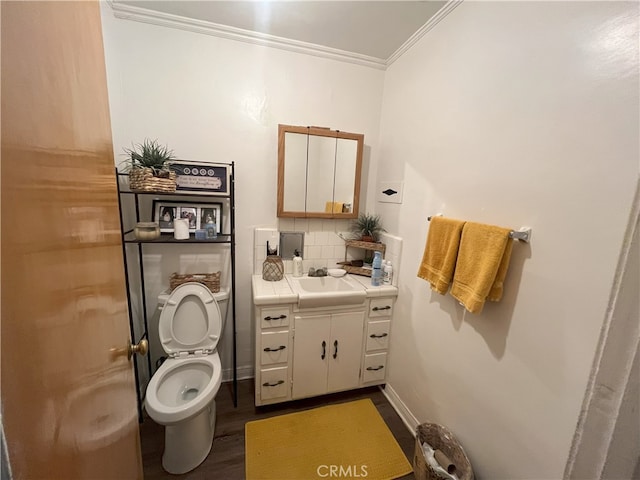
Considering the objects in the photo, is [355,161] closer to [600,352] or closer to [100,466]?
[600,352]

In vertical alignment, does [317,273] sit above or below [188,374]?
above

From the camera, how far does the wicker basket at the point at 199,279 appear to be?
176 cm

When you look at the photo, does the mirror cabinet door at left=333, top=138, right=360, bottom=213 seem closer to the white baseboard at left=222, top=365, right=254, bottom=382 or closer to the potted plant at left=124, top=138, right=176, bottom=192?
the potted plant at left=124, top=138, right=176, bottom=192

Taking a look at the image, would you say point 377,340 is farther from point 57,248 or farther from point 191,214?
point 57,248

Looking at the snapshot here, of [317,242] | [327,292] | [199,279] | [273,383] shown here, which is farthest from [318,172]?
[273,383]

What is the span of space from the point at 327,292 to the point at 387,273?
0.52 metres

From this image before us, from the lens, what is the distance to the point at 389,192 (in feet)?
6.41

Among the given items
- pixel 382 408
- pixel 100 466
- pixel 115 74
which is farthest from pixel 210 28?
pixel 382 408

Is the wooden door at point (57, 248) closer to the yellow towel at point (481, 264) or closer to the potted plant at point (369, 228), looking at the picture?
the yellow towel at point (481, 264)

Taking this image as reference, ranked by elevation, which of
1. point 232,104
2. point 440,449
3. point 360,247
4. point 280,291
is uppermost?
point 232,104

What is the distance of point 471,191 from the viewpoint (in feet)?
4.13

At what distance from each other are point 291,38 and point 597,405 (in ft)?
7.51

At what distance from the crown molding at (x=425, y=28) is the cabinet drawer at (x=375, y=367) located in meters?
2.21

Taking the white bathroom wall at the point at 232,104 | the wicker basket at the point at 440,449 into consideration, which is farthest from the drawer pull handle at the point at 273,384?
the wicker basket at the point at 440,449
